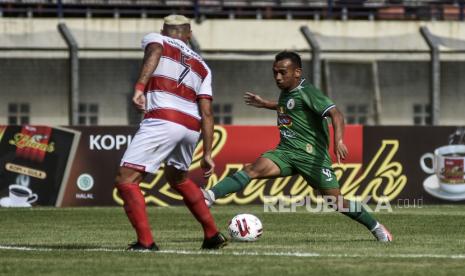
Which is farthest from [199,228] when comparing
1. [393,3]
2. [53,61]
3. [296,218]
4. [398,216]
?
[393,3]

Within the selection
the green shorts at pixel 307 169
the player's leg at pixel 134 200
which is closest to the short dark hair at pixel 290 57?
the green shorts at pixel 307 169

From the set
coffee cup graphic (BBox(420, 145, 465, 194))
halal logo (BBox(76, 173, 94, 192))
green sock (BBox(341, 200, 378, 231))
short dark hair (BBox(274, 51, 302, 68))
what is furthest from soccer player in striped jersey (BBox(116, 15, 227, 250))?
coffee cup graphic (BBox(420, 145, 465, 194))

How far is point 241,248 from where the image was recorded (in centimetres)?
1106

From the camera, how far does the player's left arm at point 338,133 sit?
444 inches

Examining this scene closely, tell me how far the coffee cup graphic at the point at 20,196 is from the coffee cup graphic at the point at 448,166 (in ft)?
21.4

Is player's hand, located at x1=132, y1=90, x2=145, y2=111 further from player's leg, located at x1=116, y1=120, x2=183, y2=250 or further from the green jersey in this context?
the green jersey

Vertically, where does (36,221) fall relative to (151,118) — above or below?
below

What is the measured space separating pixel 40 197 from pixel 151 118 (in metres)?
10.2

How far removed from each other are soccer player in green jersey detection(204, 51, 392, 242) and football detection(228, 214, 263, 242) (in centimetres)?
36

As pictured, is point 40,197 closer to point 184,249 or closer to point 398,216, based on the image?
point 398,216

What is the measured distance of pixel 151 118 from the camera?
411 inches

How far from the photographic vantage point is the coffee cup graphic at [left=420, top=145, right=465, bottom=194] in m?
21.1

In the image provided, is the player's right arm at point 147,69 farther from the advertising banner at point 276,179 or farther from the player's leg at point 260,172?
the advertising banner at point 276,179

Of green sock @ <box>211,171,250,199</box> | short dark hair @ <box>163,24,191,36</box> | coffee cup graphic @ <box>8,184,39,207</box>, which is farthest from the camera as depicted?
coffee cup graphic @ <box>8,184,39,207</box>
